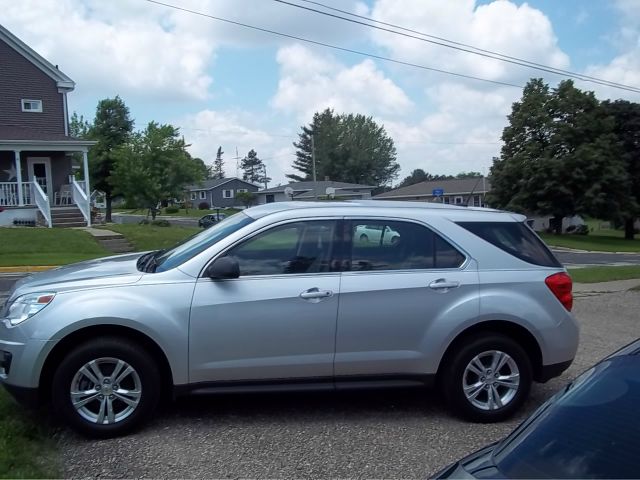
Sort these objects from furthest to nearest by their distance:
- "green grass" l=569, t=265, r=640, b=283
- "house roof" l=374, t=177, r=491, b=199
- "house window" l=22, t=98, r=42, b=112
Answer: "house roof" l=374, t=177, r=491, b=199
"house window" l=22, t=98, r=42, b=112
"green grass" l=569, t=265, r=640, b=283

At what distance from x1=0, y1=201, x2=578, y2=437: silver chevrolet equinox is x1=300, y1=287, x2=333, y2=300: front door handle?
0.05 ft

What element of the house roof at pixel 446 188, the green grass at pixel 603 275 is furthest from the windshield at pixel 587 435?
the house roof at pixel 446 188

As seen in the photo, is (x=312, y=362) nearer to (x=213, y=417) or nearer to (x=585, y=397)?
(x=213, y=417)

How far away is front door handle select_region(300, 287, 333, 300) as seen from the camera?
4762 mm

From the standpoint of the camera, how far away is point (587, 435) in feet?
7.06

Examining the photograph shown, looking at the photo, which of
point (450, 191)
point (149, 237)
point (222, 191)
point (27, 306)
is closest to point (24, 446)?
point (27, 306)

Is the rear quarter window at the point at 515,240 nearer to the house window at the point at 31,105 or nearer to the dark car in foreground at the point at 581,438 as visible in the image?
the dark car in foreground at the point at 581,438

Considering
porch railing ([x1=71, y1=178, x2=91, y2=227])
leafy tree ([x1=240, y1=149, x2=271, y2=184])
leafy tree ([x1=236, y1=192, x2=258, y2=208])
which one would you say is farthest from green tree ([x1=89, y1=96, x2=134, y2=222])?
leafy tree ([x1=240, y1=149, x2=271, y2=184])

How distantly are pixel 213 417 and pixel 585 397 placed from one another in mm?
3289

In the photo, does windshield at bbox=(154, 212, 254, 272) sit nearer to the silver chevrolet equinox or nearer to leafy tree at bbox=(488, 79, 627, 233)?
the silver chevrolet equinox

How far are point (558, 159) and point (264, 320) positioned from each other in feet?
159

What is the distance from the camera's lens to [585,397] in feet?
7.75

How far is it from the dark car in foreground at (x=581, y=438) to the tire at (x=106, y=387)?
2.80 m

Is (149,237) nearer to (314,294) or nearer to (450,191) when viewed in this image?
(314,294)
